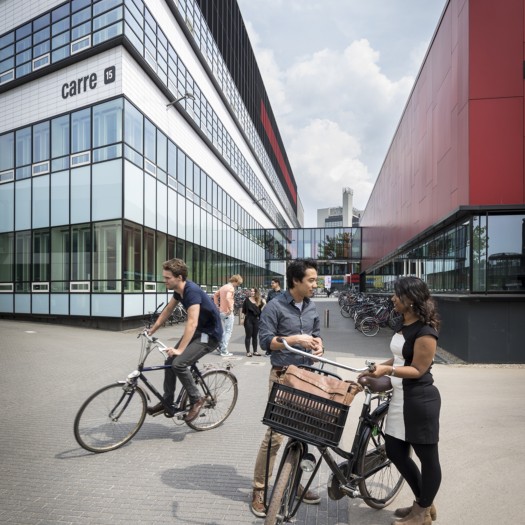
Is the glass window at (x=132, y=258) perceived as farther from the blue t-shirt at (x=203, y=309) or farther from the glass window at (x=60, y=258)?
the blue t-shirt at (x=203, y=309)

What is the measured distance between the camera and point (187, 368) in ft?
14.9

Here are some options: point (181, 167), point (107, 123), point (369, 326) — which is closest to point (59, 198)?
point (107, 123)

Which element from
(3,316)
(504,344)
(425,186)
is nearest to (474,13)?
(425,186)

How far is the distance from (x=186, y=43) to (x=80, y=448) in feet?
71.3

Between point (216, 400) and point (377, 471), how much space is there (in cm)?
227

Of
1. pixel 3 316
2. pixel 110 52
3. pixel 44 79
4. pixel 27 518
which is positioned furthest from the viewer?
pixel 3 316

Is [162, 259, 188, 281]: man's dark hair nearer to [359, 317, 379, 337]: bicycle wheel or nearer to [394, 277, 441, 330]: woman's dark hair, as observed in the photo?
[394, 277, 441, 330]: woman's dark hair

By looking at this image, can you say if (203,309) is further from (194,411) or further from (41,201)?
(41,201)

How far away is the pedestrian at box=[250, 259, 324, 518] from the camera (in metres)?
3.07

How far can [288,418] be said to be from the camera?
2428 mm

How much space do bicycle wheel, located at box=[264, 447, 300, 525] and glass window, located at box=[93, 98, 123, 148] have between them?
14.8 metres

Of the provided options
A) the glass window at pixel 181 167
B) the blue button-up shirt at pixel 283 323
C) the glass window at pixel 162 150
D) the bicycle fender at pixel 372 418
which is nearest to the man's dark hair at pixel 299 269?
the blue button-up shirt at pixel 283 323

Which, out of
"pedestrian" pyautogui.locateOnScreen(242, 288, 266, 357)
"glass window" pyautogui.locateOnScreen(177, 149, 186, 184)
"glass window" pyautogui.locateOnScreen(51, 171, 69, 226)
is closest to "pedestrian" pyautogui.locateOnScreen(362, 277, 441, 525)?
"pedestrian" pyautogui.locateOnScreen(242, 288, 266, 357)

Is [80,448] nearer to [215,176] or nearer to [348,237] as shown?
[215,176]
